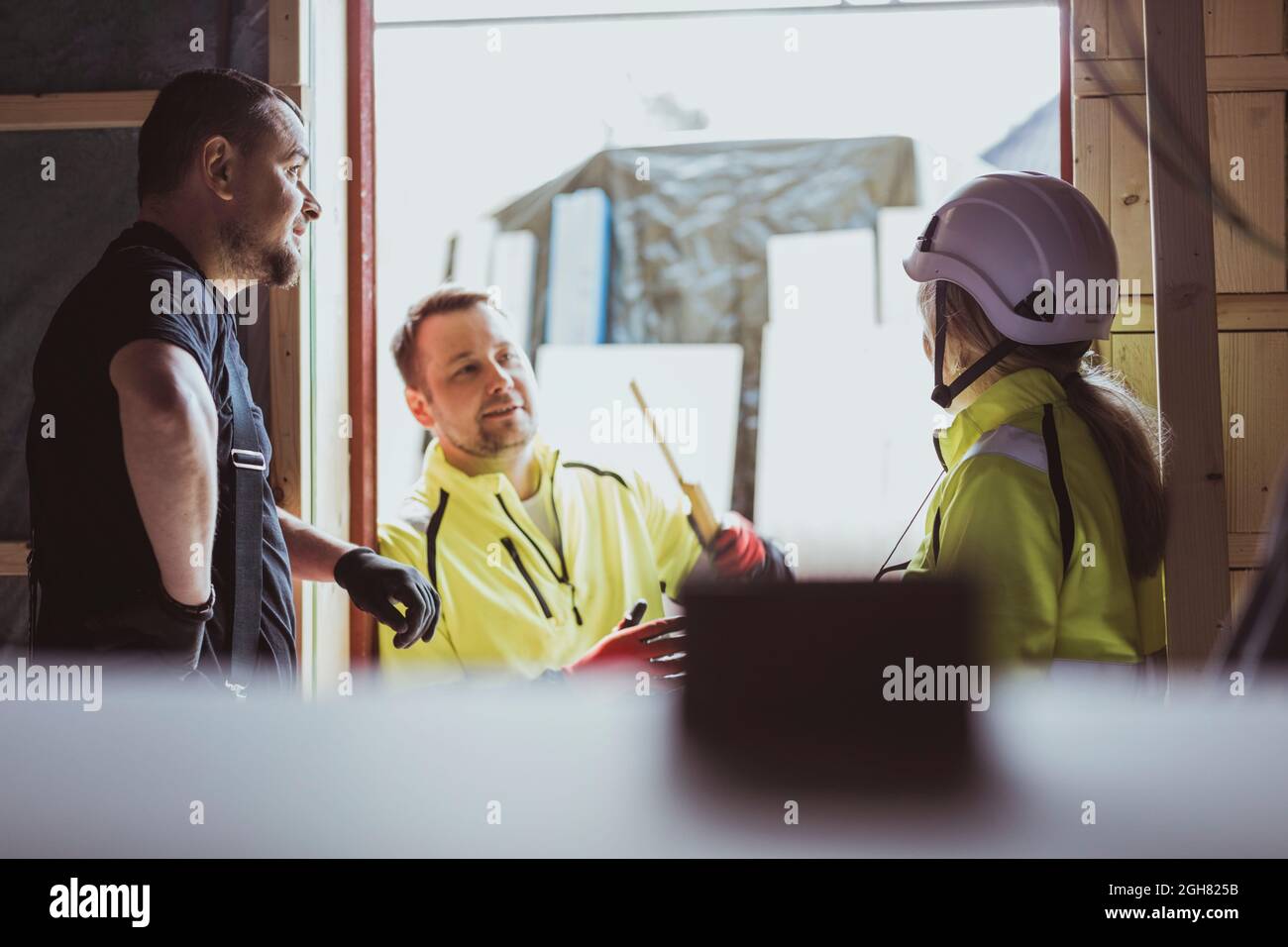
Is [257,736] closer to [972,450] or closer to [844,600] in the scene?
[972,450]

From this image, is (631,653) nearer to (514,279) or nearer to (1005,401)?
(514,279)

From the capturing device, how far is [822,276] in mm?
3625

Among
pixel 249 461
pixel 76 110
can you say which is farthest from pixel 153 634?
pixel 76 110

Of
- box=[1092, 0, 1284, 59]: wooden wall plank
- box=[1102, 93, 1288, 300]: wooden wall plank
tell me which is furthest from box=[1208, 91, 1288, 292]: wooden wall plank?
box=[1092, 0, 1284, 59]: wooden wall plank

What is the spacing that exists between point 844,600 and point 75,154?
3.16 m

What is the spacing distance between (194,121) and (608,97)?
1.41 m

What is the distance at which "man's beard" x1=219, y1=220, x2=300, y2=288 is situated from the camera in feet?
9.21

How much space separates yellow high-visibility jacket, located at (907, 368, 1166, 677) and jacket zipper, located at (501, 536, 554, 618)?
1.81 m

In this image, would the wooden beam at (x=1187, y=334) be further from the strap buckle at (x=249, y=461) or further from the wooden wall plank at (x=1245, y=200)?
the strap buckle at (x=249, y=461)

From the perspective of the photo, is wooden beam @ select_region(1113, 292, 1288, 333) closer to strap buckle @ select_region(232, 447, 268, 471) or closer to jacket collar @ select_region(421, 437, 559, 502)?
jacket collar @ select_region(421, 437, 559, 502)

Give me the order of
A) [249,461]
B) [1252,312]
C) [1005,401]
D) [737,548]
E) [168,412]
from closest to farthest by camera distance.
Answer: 1. [1005,401]
2. [168,412]
3. [249,461]
4. [1252,312]
5. [737,548]

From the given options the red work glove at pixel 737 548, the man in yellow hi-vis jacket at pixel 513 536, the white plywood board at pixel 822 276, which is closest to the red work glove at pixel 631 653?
the man in yellow hi-vis jacket at pixel 513 536

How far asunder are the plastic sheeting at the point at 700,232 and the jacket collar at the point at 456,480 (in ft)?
2.10
